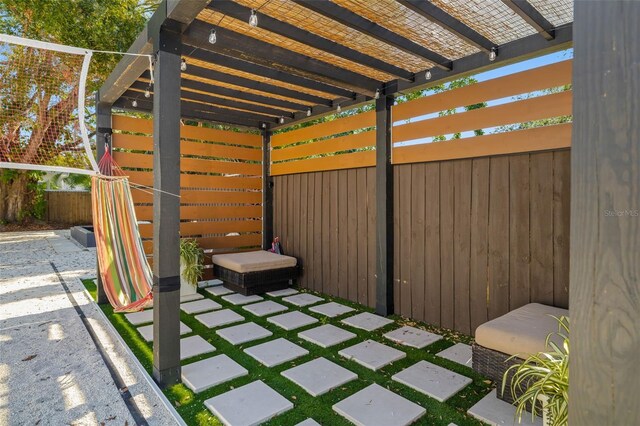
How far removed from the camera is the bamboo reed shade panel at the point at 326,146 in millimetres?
4281

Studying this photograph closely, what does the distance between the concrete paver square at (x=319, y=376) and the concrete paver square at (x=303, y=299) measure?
1.58 metres

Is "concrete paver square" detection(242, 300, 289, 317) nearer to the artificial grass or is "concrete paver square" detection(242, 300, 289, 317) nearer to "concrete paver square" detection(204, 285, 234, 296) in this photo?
the artificial grass

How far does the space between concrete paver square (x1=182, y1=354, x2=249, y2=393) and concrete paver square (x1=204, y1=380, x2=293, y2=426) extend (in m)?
0.18

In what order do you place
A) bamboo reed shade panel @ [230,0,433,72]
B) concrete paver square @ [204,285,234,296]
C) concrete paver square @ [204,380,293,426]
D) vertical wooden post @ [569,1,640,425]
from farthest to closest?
concrete paver square @ [204,285,234,296] → bamboo reed shade panel @ [230,0,433,72] → concrete paver square @ [204,380,293,426] → vertical wooden post @ [569,1,640,425]

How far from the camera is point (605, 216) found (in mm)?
764

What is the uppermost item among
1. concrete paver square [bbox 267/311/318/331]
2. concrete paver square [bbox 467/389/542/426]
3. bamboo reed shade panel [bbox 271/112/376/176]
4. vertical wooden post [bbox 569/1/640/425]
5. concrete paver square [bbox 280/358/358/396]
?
bamboo reed shade panel [bbox 271/112/376/176]

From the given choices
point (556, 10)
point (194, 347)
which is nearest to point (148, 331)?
point (194, 347)

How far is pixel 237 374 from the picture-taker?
2.51 metres

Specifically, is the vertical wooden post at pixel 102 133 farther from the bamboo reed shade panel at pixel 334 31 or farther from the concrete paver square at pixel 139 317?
the bamboo reed shade panel at pixel 334 31

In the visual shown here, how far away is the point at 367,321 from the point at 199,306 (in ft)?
6.52

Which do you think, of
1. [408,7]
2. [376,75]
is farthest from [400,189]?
[408,7]

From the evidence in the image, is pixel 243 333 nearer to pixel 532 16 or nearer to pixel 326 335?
pixel 326 335

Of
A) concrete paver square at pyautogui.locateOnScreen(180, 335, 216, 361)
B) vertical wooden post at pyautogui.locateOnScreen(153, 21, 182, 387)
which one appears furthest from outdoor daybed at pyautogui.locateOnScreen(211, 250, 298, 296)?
vertical wooden post at pyautogui.locateOnScreen(153, 21, 182, 387)

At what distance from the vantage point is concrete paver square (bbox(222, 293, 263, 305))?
4.27 meters
